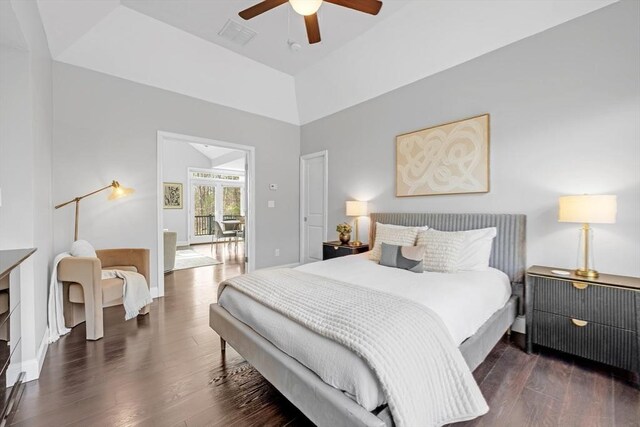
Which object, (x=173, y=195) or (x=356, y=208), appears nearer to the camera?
(x=356, y=208)

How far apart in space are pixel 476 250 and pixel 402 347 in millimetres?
1744

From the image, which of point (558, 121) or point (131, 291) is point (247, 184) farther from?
point (558, 121)

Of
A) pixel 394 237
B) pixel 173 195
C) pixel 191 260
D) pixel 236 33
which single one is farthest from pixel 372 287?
pixel 173 195

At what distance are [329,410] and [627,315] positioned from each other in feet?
7.03

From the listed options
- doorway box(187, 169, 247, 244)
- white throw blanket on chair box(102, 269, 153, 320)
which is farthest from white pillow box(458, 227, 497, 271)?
doorway box(187, 169, 247, 244)

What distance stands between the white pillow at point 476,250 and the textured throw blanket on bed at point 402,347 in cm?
122

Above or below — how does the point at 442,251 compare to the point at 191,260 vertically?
above

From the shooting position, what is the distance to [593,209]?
198cm

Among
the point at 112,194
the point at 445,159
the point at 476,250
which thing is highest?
the point at 445,159

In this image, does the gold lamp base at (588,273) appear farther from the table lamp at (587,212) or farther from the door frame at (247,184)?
the door frame at (247,184)

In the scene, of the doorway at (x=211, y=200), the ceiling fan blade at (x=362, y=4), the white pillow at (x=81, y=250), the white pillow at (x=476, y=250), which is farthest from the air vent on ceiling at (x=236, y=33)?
the doorway at (x=211, y=200)

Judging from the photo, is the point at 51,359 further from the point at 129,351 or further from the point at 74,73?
the point at 74,73

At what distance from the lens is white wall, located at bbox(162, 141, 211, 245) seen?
782 centimetres

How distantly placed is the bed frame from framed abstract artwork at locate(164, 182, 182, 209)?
6.79 meters
